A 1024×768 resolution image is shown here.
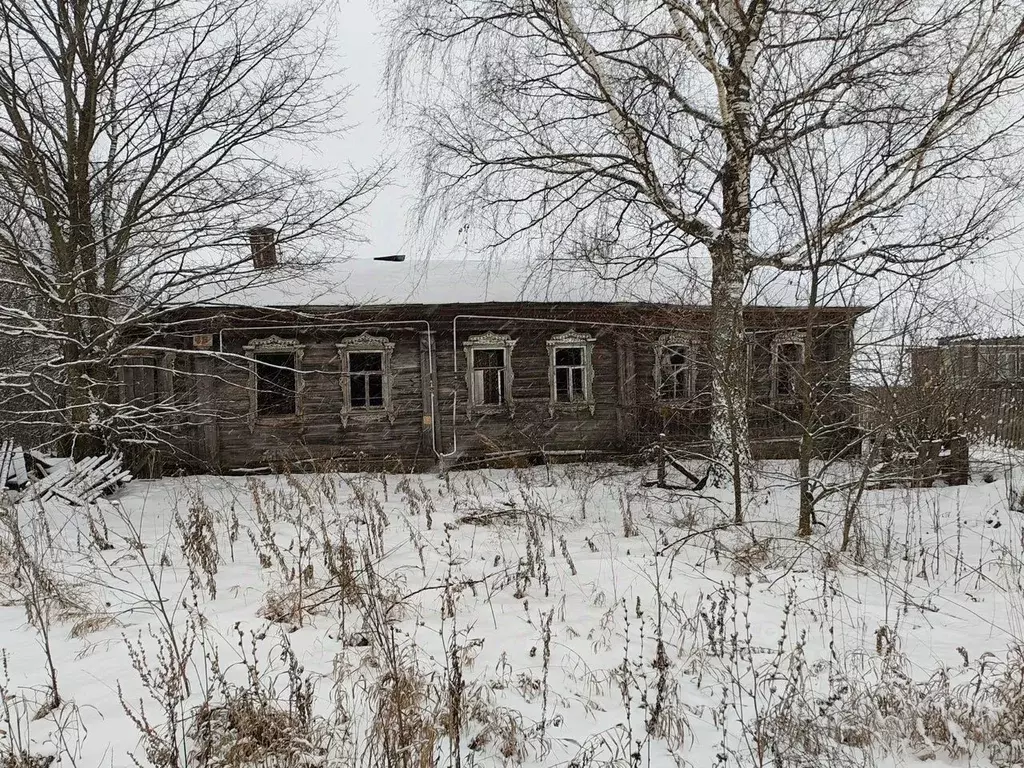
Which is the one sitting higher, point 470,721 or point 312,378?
point 312,378

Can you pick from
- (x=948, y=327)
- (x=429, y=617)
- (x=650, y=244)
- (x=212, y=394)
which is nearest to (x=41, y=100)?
(x=212, y=394)

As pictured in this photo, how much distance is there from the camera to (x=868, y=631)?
12.2ft

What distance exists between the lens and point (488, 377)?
12.8 metres

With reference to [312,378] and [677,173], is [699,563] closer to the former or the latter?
[677,173]

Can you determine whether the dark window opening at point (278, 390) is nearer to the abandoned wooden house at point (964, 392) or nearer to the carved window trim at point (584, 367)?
the carved window trim at point (584, 367)

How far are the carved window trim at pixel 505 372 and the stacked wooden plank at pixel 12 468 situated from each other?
7.37m

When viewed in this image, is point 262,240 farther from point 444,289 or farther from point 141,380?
point 141,380

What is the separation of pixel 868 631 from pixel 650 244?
20.1 ft

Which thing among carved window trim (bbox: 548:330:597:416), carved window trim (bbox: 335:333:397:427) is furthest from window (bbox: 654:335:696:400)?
carved window trim (bbox: 335:333:397:427)

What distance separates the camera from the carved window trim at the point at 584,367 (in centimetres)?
1271

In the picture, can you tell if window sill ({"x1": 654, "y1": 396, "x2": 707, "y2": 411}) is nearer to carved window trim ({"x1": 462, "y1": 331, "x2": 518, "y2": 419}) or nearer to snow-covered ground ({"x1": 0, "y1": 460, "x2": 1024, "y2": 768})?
snow-covered ground ({"x1": 0, "y1": 460, "x2": 1024, "y2": 768})

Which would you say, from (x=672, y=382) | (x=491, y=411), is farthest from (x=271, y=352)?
(x=672, y=382)

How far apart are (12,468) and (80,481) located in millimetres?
1941

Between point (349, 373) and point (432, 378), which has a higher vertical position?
point (349, 373)
